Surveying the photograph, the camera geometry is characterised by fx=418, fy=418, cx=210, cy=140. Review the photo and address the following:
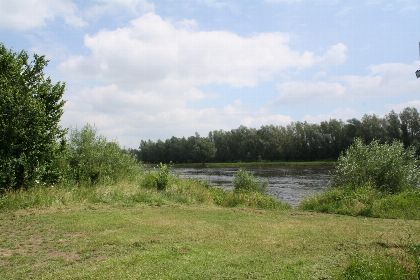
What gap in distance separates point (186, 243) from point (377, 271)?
493cm

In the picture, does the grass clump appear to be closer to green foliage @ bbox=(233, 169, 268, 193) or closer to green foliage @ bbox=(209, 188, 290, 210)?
green foliage @ bbox=(209, 188, 290, 210)

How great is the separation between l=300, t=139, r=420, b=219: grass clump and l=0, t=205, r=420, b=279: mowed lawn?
1.78m

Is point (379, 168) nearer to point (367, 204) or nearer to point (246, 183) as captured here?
point (367, 204)

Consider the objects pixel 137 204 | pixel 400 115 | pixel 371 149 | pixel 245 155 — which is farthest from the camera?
pixel 245 155

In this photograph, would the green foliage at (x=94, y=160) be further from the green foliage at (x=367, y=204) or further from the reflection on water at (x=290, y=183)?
the green foliage at (x=367, y=204)

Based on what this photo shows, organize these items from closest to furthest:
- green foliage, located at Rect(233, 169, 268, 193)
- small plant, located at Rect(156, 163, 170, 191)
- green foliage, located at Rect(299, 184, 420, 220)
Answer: green foliage, located at Rect(299, 184, 420, 220) < small plant, located at Rect(156, 163, 170, 191) < green foliage, located at Rect(233, 169, 268, 193)

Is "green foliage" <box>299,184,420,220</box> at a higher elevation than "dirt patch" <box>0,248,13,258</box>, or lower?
lower

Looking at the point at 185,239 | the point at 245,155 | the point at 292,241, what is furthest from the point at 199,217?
the point at 245,155

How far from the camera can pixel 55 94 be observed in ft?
67.8

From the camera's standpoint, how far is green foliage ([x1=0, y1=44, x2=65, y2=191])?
1797 cm

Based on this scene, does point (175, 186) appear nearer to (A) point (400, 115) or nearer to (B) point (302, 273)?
(B) point (302, 273)

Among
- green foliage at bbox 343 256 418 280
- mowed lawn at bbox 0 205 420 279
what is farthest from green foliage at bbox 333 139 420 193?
green foliage at bbox 343 256 418 280

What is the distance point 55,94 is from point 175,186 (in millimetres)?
7735

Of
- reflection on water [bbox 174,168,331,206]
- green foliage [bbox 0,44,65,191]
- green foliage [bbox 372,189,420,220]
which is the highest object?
green foliage [bbox 0,44,65,191]
